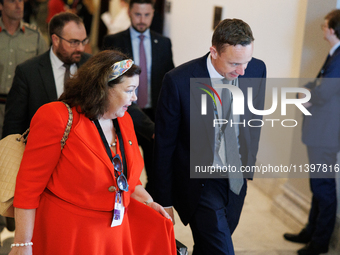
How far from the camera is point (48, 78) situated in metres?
2.70

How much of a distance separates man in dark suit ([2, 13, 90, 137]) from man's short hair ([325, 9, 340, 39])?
5.95 ft

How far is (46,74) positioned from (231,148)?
127 cm

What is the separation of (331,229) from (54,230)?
2474mm

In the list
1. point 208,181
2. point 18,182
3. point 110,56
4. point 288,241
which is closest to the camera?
point 18,182

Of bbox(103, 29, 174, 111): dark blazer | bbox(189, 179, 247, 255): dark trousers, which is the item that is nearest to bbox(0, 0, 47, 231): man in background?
bbox(103, 29, 174, 111): dark blazer

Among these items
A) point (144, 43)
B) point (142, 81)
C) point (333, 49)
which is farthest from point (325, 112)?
point (144, 43)

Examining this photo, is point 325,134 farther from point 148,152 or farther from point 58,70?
point 58,70

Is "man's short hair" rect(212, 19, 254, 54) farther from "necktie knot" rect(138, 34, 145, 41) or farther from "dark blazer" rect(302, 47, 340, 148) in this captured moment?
"necktie knot" rect(138, 34, 145, 41)

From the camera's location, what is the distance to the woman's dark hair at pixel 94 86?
172 centimetres

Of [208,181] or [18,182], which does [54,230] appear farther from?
[208,181]

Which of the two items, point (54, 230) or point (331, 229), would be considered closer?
point (54, 230)

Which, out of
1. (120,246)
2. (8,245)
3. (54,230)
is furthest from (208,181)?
(8,245)

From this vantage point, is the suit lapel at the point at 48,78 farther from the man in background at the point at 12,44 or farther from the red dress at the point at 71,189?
the red dress at the point at 71,189

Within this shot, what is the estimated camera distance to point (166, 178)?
7.83 feet
